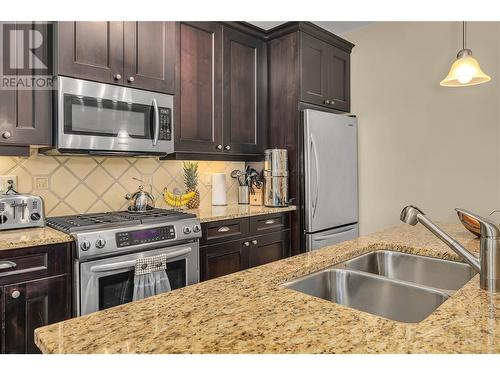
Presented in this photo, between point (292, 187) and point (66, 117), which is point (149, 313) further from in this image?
point (292, 187)

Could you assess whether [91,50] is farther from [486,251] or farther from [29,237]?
[486,251]

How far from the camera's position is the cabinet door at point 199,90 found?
2.70 meters

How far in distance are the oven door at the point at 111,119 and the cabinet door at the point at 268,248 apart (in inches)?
38.2

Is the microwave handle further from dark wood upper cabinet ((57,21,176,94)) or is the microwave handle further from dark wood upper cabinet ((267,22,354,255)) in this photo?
dark wood upper cabinet ((267,22,354,255))

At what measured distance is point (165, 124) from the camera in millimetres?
2502

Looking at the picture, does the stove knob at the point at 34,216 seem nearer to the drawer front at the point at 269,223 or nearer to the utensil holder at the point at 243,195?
the drawer front at the point at 269,223

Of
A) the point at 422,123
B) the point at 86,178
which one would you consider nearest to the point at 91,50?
the point at 86,178

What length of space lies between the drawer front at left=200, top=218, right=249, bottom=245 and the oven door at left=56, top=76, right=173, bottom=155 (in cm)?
61

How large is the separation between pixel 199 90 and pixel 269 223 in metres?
1.18

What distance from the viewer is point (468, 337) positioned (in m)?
0.70

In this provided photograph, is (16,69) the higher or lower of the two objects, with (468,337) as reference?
higher

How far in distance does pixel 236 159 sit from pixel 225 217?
95 cm

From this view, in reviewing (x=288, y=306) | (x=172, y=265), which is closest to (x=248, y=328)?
(x=288, y=306)

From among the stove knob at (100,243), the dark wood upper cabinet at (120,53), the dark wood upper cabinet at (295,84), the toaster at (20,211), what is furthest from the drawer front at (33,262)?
the dark wood upper cabinet at (295,84)
